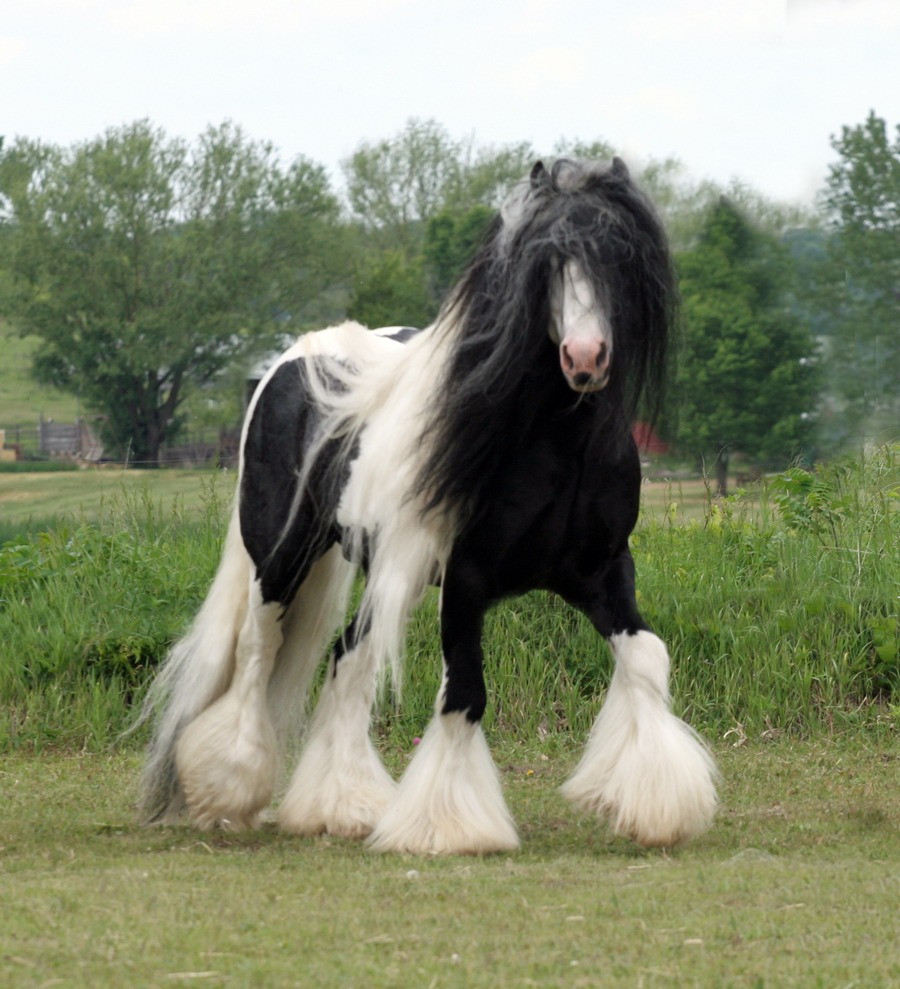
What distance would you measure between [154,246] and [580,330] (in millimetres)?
35781

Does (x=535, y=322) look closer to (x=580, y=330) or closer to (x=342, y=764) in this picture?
(x=580, y=330)

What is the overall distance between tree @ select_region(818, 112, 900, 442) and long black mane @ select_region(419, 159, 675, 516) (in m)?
10.9

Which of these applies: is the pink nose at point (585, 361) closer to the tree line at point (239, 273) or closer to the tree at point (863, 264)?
the tree at point (863, 264)

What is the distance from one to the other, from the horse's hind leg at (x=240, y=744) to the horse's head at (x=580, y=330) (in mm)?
1798

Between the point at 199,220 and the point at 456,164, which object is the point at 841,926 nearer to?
the point at 199,220

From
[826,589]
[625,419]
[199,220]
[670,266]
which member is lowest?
[826,589]

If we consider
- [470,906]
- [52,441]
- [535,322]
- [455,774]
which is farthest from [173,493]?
[52,441]

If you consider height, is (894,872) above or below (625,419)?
below

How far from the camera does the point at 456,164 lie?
42.8 meters

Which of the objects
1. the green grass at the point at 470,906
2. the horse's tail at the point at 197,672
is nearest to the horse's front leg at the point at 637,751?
the green grass at the point at 470,906

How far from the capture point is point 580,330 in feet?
12.3

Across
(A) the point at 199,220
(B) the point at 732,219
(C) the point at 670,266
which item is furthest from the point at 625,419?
(A) the point at 199,220

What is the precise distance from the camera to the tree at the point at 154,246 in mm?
34156

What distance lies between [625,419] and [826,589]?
3.21 m
